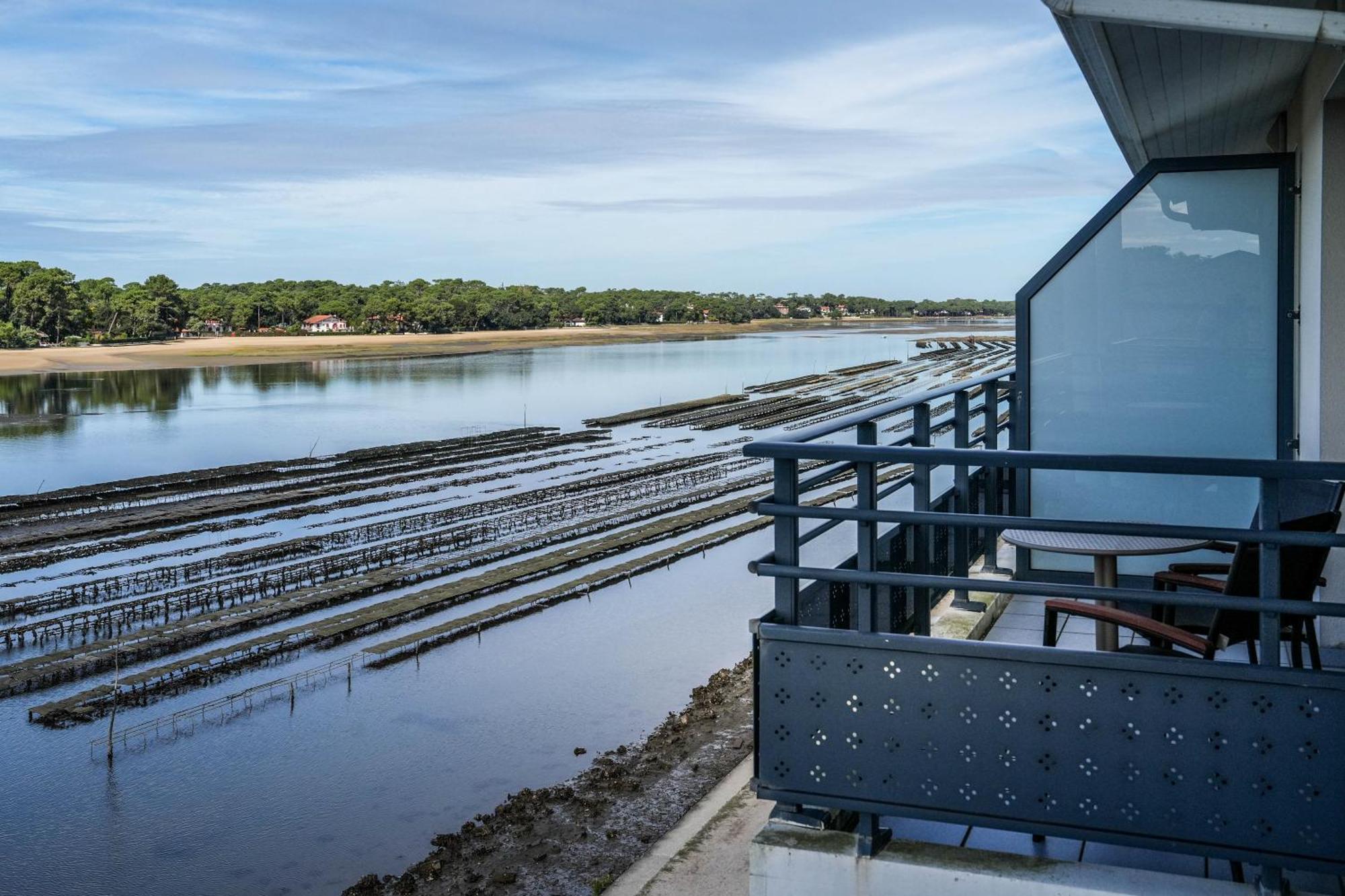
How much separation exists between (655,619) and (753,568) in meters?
16.6

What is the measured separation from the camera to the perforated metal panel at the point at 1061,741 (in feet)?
10.6

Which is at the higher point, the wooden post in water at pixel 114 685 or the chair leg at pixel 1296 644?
the chair leg at pixel 1296 644

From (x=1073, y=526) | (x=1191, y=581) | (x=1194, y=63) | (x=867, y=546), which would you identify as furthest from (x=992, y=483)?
(x=1073, y=526)

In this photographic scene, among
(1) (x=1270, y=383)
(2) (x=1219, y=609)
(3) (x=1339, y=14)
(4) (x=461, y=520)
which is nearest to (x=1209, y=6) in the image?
(3) (x=1339, y=14)

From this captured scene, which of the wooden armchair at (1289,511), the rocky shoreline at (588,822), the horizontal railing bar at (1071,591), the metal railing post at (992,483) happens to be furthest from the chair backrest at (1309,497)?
the rocky shoreline at (588,822)

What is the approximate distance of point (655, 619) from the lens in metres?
20.1

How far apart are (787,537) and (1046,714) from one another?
917 millimetres

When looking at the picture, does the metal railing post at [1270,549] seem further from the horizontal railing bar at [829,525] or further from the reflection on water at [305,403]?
the reflection on water at [305,403]

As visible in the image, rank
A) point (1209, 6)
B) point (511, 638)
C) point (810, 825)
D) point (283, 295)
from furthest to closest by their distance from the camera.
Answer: point (283, 295) → point (511, 638) → point (810, 825) → point (1209, 6)

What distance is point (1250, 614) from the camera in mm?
3900

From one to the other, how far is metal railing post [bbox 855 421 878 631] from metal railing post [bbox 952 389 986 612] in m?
2.46

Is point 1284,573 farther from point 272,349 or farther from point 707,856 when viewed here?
point 272,349

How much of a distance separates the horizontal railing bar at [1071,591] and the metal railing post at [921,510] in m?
1.05

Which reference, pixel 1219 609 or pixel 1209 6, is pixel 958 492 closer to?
pixel 1219 609
